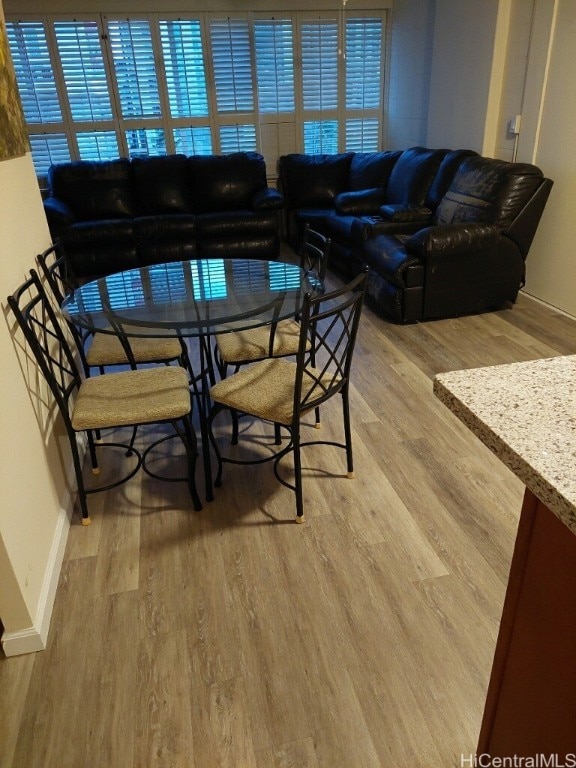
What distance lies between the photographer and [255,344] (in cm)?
236

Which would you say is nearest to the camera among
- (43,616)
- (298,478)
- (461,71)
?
A: (43,616)

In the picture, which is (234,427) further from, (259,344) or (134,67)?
(134,67)

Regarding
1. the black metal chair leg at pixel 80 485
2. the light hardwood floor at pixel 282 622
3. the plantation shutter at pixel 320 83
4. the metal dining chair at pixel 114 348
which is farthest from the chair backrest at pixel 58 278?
the plantation shutter at pixel 320 83

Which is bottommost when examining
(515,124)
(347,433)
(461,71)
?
(347,433)

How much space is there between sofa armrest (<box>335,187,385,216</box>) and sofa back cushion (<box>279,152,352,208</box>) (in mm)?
699

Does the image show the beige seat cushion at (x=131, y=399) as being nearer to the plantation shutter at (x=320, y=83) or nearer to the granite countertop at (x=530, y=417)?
the granite countertop at (x=530, y=417)

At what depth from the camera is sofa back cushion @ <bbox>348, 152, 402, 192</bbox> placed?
494 centimetres

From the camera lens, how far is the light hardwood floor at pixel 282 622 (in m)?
1.36

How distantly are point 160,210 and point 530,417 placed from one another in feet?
16.1

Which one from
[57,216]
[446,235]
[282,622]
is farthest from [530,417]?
[57,216]

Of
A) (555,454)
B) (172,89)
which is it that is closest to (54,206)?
(172,89)

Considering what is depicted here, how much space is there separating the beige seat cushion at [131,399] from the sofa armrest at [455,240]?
2.01 metres

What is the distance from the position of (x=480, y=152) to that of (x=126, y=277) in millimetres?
3040

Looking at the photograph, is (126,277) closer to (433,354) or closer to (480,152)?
(433,354)
